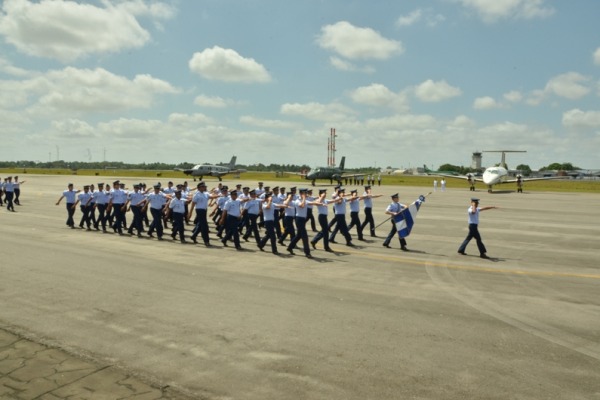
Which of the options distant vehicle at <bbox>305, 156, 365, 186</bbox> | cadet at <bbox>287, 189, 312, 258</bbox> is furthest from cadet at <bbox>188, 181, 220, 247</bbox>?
distant vehicle at <bbox>305, 156, 365, 186</bbox>

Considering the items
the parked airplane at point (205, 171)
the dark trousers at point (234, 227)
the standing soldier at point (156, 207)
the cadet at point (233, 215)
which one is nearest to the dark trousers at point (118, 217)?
the standing soldier at point (156, 207)

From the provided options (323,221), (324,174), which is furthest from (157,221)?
(324,174)

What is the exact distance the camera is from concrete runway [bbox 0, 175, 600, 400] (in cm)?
554

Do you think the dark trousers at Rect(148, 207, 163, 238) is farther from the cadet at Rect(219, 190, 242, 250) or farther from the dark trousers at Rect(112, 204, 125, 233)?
the cadet at Rect(219, 190, 242, 250)

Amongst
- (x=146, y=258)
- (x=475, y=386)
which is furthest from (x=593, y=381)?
(x=146, y=258)

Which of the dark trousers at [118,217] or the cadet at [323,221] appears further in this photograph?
the dark trousers at [118,217]

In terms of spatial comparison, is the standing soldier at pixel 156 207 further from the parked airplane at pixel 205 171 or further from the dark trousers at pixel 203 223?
the parked airplane at pixel 205 171

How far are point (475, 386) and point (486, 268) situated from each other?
731 centimetres

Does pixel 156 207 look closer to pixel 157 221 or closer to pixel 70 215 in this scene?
pixel 157 221

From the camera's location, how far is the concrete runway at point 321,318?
5.54 m

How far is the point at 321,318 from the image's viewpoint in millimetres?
7746

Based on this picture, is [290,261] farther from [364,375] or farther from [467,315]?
[364,375]

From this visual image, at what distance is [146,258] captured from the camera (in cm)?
1288

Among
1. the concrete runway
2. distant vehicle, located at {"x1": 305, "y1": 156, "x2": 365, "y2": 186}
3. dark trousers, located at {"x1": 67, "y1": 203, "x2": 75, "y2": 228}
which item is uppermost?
distant vehicle, located at {"x1": 305, "y1": 156, "x2": 365, "y2": 186}
